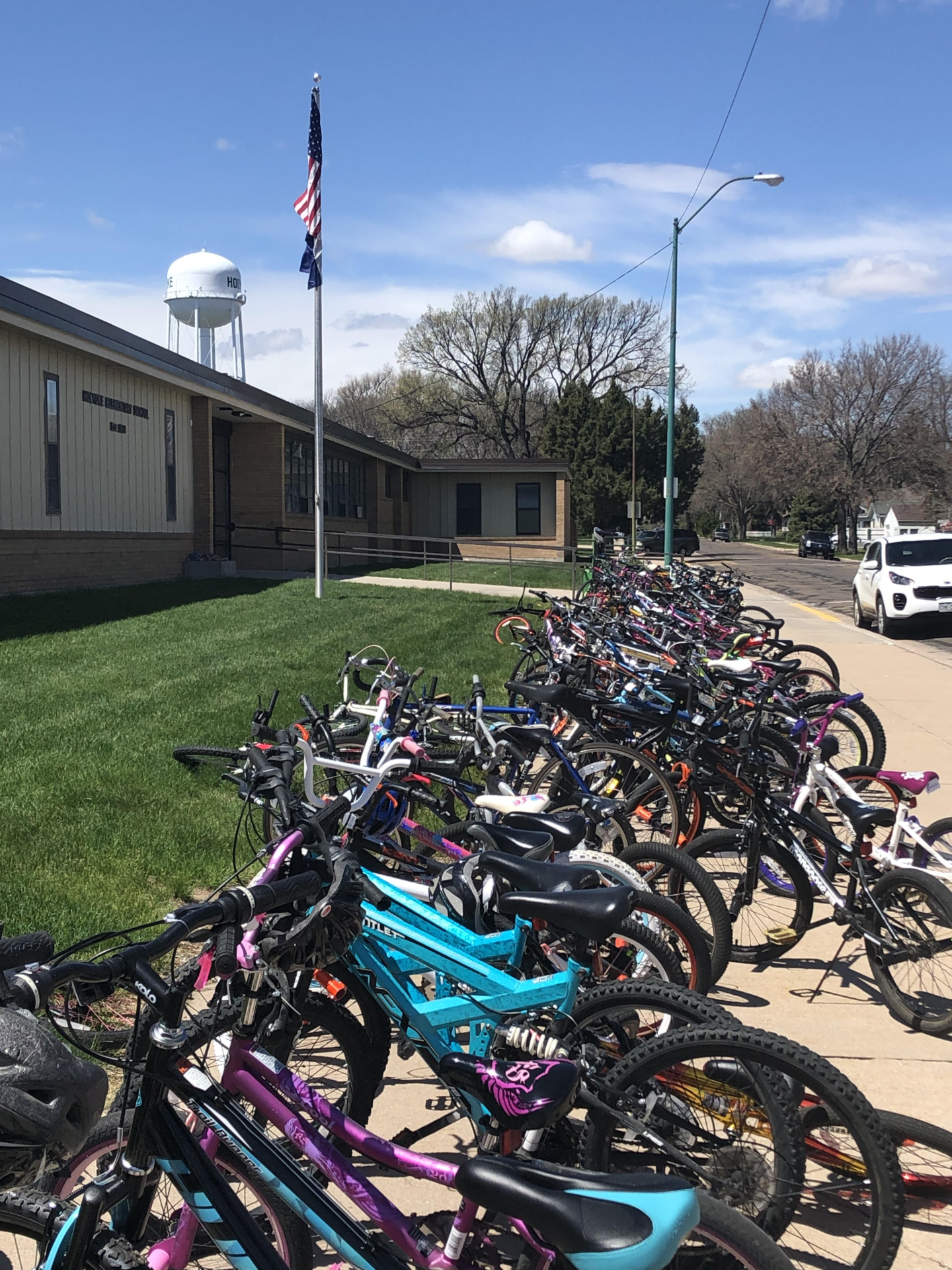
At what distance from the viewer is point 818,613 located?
21672 mm

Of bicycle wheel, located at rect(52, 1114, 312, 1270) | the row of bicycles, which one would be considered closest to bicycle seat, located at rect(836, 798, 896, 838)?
the row of bicycles

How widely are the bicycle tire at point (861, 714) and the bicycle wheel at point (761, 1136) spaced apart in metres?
4.15

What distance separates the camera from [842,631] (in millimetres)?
17547

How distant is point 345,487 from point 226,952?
104ft

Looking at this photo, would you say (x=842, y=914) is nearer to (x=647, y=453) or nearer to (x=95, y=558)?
(x=95, y=558)

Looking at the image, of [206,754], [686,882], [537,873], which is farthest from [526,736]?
[537,873]

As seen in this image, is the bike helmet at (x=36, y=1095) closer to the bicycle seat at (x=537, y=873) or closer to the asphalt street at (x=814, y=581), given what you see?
the bicycle seat at (x=537, y=873)

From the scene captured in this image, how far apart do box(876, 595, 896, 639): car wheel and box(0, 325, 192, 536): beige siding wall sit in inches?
508

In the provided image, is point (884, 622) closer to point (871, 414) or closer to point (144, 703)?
point (144, 703)

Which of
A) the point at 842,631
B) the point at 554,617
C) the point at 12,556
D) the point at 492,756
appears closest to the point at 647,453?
the point at 842,631

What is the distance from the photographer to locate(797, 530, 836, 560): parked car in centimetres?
5684

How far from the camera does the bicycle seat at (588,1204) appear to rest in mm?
1545

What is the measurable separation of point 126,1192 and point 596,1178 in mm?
777

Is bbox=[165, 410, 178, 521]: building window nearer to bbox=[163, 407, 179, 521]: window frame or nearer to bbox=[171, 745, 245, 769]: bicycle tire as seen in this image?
bbox=[163, 407, 179, 521]: window frame
